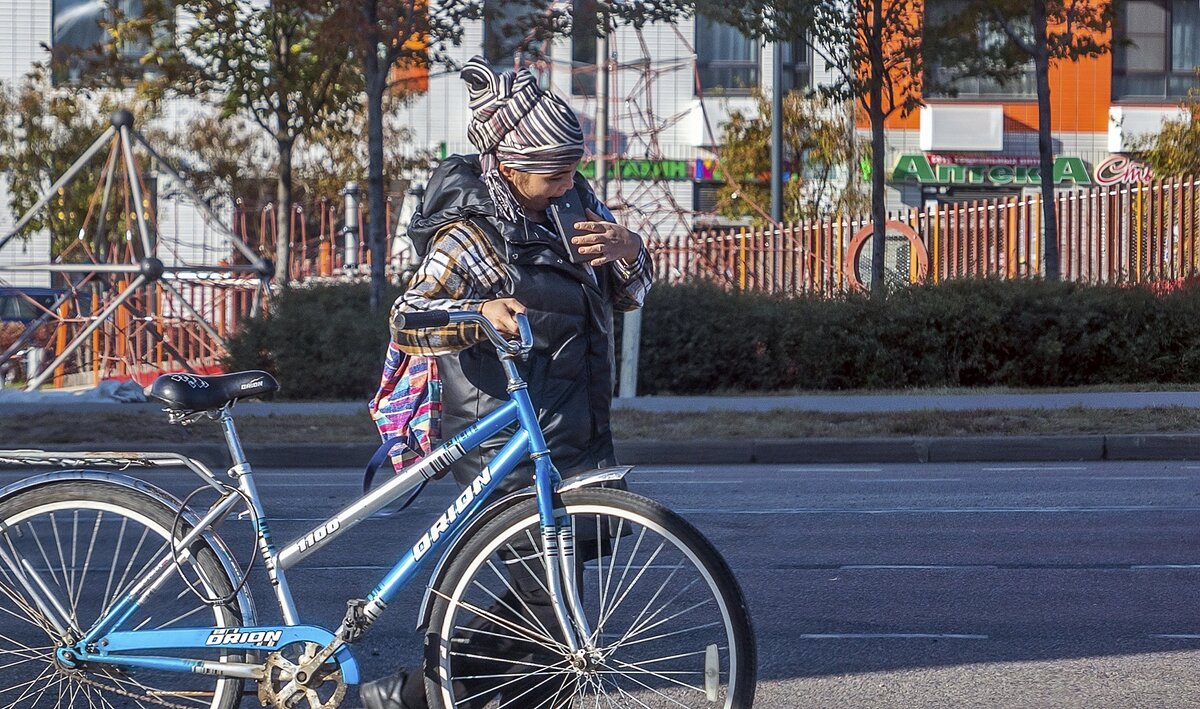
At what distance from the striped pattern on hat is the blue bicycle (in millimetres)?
428

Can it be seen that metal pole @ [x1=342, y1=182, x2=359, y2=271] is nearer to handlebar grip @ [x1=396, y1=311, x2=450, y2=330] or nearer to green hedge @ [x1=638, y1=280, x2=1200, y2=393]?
green hedge @ [x1=638, y1=280, x2=1200, y2=393]

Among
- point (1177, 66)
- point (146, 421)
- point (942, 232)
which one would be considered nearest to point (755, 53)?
point (1177, 66)

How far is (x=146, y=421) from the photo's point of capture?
1383 cm

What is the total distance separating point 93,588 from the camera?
3965 millimetres

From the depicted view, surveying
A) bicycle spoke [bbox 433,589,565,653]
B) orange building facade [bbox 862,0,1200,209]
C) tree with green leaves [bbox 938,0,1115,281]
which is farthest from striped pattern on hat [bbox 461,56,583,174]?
orange building facade [bbox 862,0,1200,209]

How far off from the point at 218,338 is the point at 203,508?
15369 mm

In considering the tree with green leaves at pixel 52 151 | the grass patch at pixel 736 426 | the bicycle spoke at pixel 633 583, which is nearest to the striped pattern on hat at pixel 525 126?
the bicycle spoke at pixel 633 583

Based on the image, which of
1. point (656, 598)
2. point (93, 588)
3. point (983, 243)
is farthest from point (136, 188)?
point (656, 598)

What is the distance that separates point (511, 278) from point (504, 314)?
0.19m

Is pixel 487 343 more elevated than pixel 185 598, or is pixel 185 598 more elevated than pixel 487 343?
pixel 487 343

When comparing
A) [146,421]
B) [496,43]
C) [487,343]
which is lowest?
[146,421]

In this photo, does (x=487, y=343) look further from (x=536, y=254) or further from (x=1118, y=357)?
(x=1118, y=357)

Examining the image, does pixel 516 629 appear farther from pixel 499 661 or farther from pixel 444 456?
pixel 444 456

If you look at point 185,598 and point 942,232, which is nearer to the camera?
point 185,598
